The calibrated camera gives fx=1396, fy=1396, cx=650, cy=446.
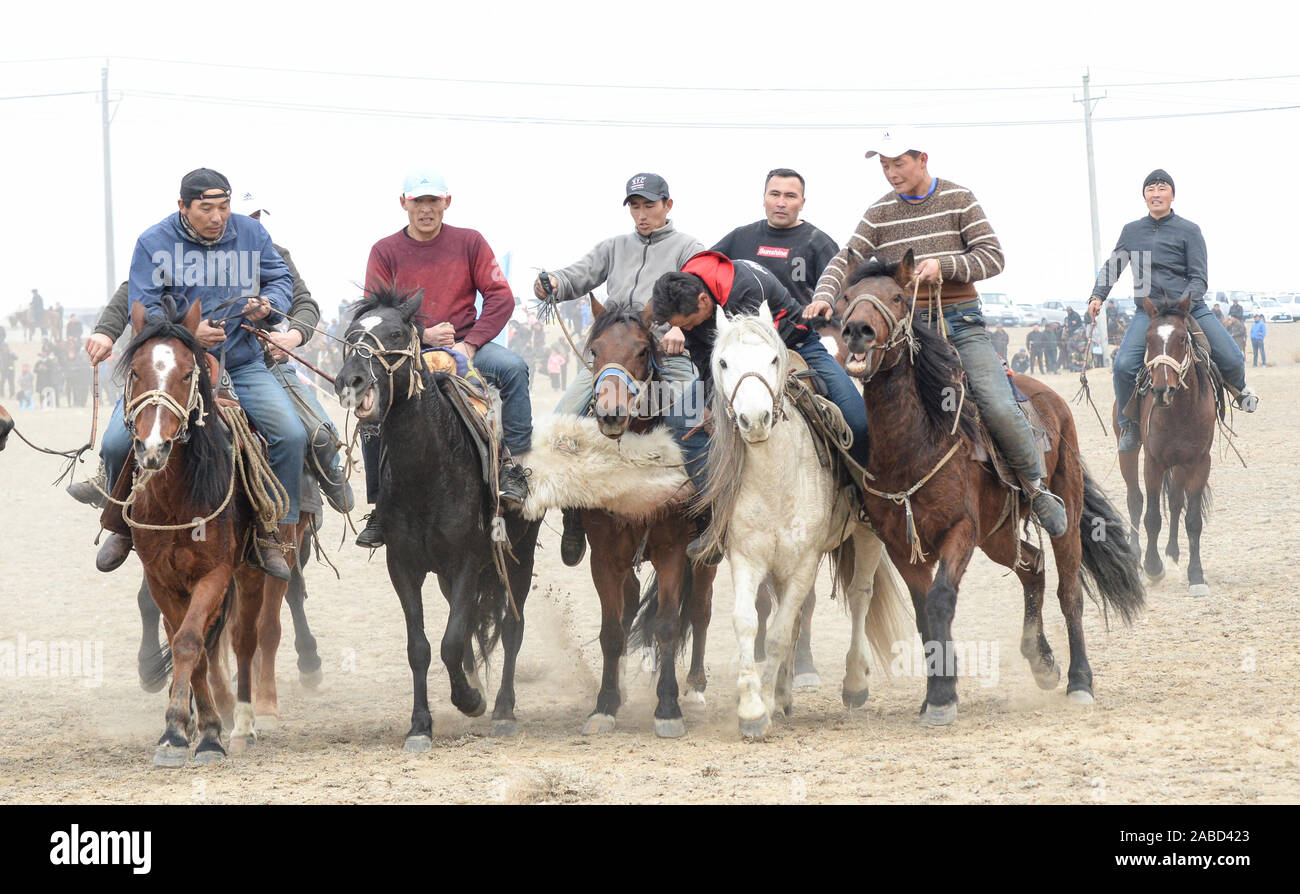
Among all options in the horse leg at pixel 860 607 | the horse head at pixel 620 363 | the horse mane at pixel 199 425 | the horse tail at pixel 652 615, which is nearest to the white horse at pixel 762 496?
the horse head at pixel 620 363

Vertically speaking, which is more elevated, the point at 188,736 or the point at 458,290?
the point at 458,290

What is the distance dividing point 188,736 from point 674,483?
2.88 metres

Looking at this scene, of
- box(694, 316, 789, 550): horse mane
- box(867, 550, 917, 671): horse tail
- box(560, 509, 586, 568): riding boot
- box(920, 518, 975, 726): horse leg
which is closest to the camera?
box(694, 316, 789, 550): horse mane

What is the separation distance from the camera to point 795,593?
7461 millimetres

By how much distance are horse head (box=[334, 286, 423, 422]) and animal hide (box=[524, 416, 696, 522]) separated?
0.98 m

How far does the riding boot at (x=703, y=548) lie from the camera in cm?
761

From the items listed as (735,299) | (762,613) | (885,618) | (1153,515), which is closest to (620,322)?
(735,299)

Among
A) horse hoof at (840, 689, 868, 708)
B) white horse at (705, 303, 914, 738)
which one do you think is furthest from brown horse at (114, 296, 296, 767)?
horse hoof at (840, 689, 868, 708)

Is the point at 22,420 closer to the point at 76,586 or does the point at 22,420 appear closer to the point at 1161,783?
the point at 76,586

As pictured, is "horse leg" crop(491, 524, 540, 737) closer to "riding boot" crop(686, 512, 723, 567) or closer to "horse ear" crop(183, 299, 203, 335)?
"riding boot" crop(686, 512, 723, 567)

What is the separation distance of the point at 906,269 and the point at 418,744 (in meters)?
3.55

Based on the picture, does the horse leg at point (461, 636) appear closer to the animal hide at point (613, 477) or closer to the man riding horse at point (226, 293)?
the animal hide at point (613, 477)

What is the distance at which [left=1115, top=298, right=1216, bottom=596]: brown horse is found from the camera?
12062 mm

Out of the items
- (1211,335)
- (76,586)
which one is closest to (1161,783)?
(1211,335)
